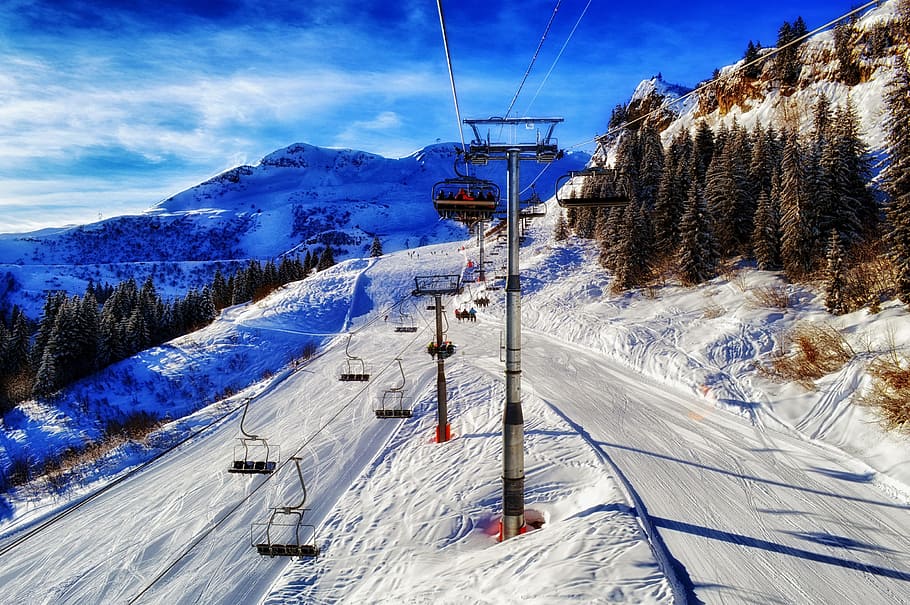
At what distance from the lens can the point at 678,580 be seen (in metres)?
7.83

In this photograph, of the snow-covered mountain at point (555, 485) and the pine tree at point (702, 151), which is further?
the pine tree at point (702, 151)

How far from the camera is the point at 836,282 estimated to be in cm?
1916

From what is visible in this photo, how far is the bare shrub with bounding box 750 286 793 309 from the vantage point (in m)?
22.2

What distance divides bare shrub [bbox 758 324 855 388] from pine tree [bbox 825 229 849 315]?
1.57 m

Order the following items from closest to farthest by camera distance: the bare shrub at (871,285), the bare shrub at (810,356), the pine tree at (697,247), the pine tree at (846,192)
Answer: the bare shrub at (810,356) < the bare shrub at (871,285) < the pine tree at (846,192) < the pine tree at (697,247)

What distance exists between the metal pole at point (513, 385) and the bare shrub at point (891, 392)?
9494 millimetres

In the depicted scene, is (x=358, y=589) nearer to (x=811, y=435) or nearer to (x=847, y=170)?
(x=811, y=435)

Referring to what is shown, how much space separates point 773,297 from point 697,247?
10595 mm

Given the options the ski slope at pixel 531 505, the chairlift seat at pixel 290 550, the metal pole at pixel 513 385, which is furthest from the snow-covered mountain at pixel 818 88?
the chairlift seat at pixel 290 550

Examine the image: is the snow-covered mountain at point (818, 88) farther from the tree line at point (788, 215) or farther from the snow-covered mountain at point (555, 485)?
the snow-covered mountain at point (555, 485)

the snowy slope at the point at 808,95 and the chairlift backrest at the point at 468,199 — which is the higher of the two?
the snowy slope at the point at 808,95

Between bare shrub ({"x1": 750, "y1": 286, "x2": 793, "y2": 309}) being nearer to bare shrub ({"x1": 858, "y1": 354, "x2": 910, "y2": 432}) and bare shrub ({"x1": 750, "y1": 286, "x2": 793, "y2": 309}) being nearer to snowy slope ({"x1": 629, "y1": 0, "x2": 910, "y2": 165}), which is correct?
bare shrub ({"x1": 858, "y1": 354, "x2": 910, "y2": 432})

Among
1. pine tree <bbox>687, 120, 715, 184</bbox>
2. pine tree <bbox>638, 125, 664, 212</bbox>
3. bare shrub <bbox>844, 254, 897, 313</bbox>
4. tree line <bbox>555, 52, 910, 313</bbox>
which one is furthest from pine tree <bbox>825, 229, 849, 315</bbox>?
pine tree <bbox>687, 120, 715, 184</bbox>

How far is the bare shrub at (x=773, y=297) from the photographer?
72.9 ft
